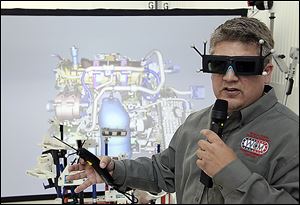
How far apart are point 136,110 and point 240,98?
1.44 m

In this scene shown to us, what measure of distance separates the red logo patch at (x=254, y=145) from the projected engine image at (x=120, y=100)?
136cm

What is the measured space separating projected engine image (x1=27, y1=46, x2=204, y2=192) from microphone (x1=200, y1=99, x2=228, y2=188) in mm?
1374

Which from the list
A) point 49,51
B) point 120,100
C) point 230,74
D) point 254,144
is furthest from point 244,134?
point 49,51

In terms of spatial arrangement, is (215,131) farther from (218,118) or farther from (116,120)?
(116,120)

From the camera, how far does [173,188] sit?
1.29m

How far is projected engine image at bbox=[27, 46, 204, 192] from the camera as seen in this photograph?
2.32 metres

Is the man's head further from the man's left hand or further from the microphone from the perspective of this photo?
the man's left hand

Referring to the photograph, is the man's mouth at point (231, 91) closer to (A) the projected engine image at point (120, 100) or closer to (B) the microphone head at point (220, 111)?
(B) the microphone head at point (220, 111)

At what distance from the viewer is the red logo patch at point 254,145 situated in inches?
35.1

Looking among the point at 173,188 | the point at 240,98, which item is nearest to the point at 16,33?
the point at 173,188

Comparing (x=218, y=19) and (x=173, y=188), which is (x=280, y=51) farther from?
(x=173, y=188)

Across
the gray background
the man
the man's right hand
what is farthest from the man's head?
the gray background

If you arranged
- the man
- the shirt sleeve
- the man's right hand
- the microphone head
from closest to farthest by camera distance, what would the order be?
1. the shirt sleeve
2. the man
3. the microphone head
4. the man's right hand

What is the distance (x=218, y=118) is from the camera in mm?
885
